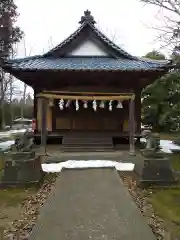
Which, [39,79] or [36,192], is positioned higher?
[39,79]

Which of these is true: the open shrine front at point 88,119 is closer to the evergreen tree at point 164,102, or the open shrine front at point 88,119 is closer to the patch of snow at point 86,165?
the patch of snow at point 86,165

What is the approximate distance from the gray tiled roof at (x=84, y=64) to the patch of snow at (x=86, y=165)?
443cm

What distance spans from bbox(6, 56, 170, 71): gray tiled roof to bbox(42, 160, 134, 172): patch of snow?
443cm

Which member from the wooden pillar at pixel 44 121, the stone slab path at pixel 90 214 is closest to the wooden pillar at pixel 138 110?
the wooden pillar at pixel 44 121

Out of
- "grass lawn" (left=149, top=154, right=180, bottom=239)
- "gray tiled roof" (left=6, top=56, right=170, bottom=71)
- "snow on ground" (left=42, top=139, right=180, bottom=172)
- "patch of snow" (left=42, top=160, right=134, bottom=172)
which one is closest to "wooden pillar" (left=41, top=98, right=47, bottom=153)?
"gray tiled roof" (left=6, top=56, right=170, bottom=71)

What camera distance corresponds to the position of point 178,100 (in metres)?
26.0

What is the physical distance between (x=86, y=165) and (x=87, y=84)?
5498 millimetres

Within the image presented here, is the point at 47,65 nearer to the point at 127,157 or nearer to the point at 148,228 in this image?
the point at 127,157

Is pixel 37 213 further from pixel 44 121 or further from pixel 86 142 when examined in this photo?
pixel 86 142

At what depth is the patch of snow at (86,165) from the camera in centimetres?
A: 968

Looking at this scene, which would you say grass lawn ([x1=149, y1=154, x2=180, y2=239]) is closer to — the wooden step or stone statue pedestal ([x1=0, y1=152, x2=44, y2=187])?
stone statue pedestal ([x1=0, y1=152, x2=44, y2=187])

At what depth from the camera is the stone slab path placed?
425cm

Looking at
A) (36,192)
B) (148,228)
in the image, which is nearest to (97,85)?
(36,192)

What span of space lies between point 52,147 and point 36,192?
286 inches
